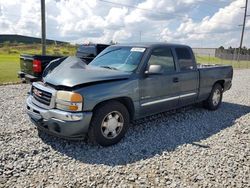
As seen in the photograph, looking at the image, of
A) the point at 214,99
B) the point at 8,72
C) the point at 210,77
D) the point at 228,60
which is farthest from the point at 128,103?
the point at 228,60

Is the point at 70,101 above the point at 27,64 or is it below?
below

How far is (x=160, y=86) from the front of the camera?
16.8 ft

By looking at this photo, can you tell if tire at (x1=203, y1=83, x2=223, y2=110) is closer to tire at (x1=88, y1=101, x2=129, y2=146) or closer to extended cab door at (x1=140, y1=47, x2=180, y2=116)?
extended cab door at (x1=140, y1=47, x2=180, y2=116)

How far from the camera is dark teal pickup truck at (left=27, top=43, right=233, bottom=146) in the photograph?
3.94m

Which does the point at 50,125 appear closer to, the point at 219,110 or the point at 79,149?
the point at 79,149

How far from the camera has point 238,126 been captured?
5.78 meters

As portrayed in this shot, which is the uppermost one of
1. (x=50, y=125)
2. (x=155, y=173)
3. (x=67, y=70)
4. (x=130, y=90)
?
(x=67, y=70)

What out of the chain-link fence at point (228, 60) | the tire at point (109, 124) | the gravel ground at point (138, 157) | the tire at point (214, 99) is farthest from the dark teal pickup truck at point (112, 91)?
the chain-link fence at point (228, 60)

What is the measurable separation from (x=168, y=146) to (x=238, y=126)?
2233 mm

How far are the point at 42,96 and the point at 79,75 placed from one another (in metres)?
0.74

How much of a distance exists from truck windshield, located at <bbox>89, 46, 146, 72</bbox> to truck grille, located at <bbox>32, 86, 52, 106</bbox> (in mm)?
1357

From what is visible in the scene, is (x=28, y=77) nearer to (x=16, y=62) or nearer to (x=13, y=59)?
(x=16, y=62)

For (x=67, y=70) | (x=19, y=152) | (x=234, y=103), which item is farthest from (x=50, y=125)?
(x=234, y=103)

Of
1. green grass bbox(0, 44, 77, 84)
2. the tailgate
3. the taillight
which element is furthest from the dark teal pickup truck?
green grass bbox(0, 44, 77, 84)
